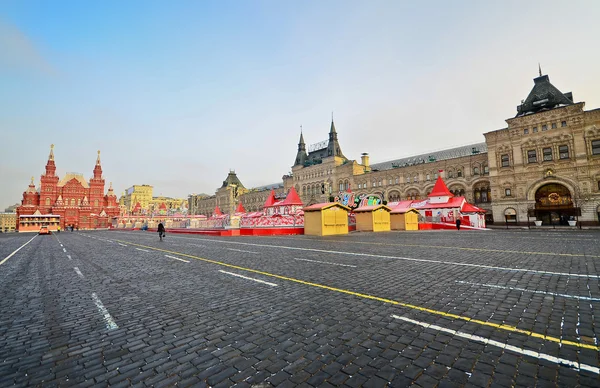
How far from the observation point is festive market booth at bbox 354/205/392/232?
30.5 metres

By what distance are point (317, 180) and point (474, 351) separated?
68.6 m

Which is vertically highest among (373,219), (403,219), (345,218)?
(345,218)

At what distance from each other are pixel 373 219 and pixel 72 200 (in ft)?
282

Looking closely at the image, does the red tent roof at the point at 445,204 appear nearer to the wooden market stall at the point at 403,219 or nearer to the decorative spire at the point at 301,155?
the wooden market stall at the point at 403,219

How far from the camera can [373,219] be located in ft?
100

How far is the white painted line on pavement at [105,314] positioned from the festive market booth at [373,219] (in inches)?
1083

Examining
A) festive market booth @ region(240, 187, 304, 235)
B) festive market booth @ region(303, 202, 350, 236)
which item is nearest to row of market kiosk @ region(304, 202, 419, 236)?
festive market booth @ region(303, 202, 350, 236)

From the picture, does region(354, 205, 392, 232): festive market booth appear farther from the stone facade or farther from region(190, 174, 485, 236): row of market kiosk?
the stone facade

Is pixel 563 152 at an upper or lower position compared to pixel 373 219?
upper

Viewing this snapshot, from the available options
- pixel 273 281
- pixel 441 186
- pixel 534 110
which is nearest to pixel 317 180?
pixel 441 186

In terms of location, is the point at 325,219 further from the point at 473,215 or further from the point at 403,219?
the point at 473,215

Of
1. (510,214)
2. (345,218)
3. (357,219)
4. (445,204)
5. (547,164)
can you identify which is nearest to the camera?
(345,218)

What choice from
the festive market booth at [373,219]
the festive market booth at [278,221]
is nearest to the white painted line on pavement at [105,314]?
the festive market booth at [278,221]

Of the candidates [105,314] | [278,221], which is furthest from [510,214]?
[105,314]
